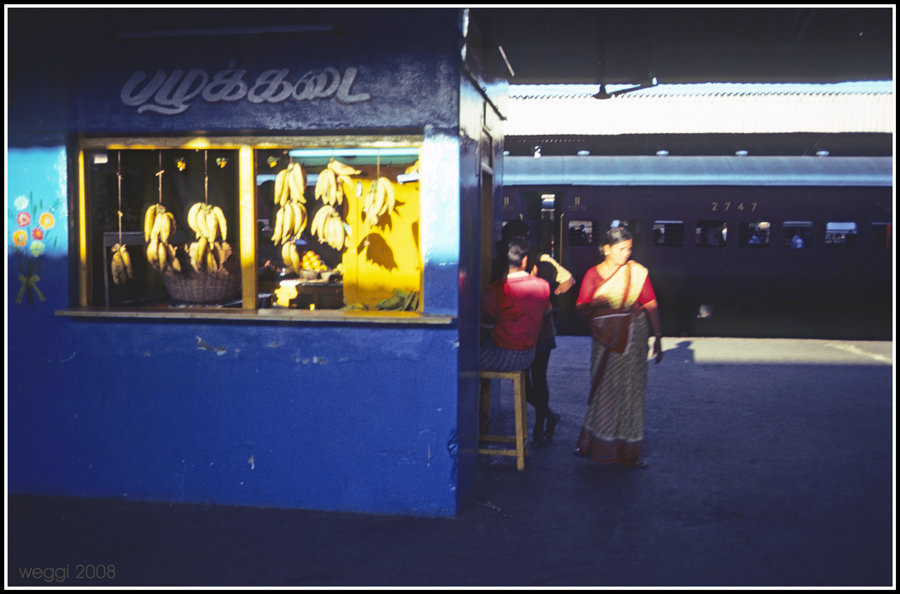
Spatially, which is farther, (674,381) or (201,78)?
(674,381)

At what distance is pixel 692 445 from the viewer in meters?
6.49

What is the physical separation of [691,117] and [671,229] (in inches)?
94.6

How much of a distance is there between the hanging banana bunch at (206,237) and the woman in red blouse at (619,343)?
2.61m

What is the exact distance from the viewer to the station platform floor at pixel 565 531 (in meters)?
3.94

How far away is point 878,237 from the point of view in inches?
479

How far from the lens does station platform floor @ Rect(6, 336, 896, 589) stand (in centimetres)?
394

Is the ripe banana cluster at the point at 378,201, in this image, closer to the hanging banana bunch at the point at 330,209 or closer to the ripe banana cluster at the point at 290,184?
the hanging banana bunch at the point at 330,209

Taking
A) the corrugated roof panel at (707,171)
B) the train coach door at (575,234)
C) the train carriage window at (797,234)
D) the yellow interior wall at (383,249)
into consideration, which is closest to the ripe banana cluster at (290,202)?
the yellow interior wall at (383,249)

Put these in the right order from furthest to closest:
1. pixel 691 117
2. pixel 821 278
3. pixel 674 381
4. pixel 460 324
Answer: pixel 691 117, pixel 821 278, pixel 674 381, pixel 460 324

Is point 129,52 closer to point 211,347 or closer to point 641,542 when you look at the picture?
point 211,347

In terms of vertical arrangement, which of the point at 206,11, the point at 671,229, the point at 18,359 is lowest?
the point at 18,359

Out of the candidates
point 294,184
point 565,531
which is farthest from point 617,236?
point 294,184

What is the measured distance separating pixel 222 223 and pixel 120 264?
0.75 metres

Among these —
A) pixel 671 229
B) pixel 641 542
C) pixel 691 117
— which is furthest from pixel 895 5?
pixel 691 117
